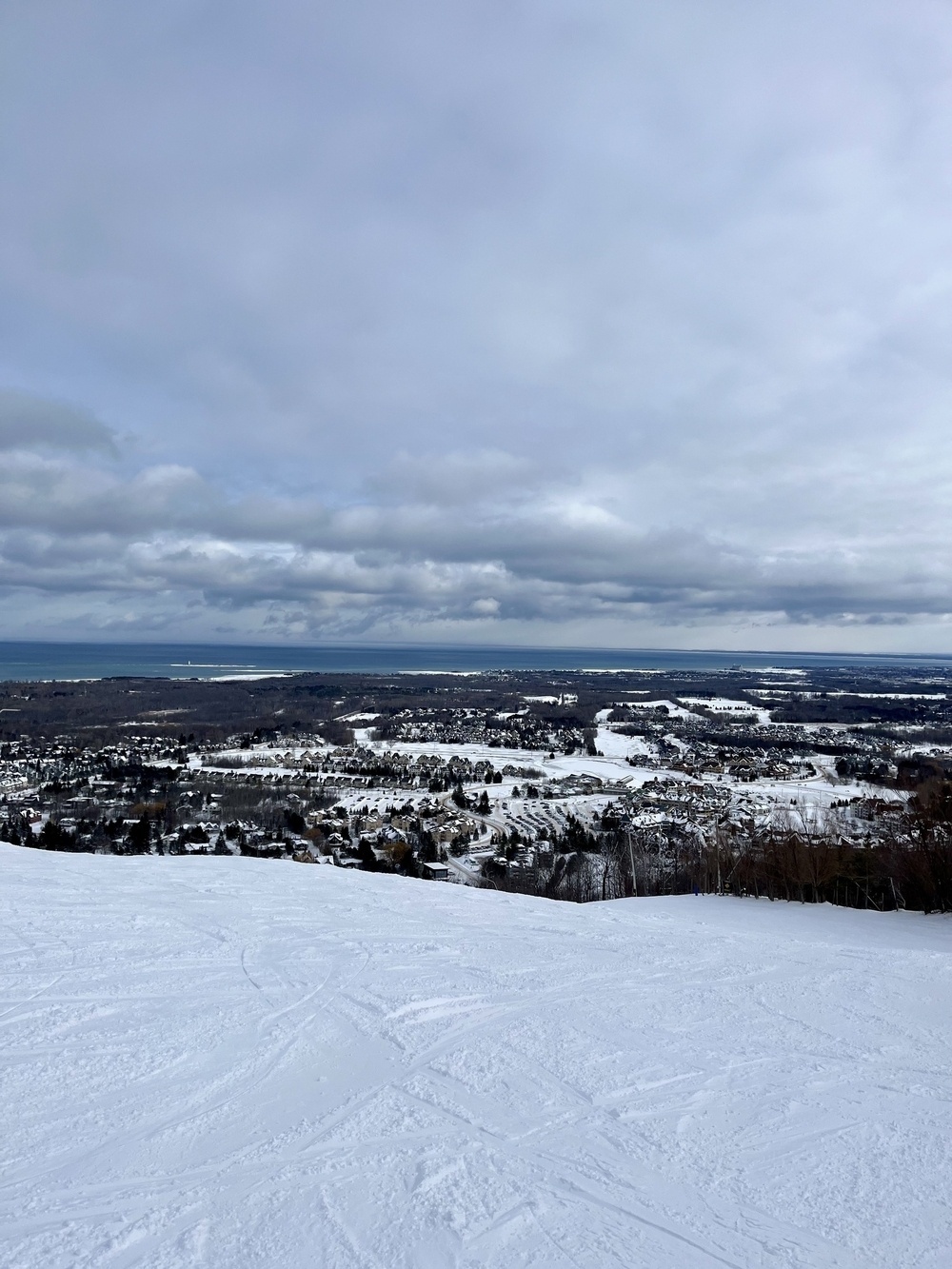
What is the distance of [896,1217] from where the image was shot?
3.44 metres

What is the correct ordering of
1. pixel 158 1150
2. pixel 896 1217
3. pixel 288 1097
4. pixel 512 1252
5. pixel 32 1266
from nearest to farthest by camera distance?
pixel 32 1266
pixel 512 1252
pixel 896 1217
pixel 158 1150
pixel 288 1097

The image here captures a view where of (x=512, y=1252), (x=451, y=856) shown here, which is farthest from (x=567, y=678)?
(x=512, y=1252)

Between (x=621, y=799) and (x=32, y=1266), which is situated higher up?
(x=32, y=1266)

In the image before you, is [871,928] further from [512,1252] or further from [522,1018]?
[512,1252]

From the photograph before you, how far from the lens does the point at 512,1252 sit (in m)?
3.11

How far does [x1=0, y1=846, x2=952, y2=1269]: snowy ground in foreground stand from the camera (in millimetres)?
3223

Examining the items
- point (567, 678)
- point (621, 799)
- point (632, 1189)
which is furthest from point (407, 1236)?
point (567, 678)

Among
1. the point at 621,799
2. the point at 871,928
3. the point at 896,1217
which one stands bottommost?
the point at 621,799

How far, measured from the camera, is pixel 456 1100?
438cm

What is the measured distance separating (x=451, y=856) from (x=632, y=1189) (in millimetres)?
26035

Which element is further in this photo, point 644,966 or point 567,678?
point 567,678

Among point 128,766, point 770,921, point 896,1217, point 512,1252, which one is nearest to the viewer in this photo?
point 512,1252

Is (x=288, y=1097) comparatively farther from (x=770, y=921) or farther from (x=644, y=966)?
(x=770, y=921)

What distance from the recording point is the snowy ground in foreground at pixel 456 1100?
3.22 m
